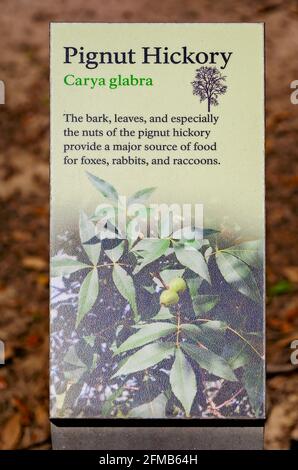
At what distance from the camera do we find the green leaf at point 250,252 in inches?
62.1

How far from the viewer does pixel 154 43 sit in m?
1.58

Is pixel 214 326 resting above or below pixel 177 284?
below

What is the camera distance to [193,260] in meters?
1.58

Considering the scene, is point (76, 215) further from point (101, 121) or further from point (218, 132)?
point (218, 132)

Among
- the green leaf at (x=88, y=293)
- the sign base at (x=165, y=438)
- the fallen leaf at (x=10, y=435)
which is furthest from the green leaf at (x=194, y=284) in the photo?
the fallen leaf at (x=10, y=435)

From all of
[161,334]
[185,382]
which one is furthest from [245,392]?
[161,334]

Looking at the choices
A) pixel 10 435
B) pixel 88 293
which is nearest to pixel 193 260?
pixel 88 293

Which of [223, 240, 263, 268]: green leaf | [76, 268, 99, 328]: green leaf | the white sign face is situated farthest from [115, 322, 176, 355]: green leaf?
[223, 240, 263, 268]: green leaf

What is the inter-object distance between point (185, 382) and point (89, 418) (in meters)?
0.26

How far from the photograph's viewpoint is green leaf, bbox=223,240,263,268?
5.17 ft

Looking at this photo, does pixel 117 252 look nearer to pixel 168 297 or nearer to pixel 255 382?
pixel 168 297

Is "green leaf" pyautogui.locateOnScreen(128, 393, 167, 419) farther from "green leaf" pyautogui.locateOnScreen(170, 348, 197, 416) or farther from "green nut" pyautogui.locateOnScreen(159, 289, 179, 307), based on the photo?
"green nut" pyautogui.locateOnScreen(159, 289, 179, 307)

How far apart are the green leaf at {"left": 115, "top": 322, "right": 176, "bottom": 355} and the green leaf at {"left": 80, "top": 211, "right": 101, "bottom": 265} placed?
0.69 ft

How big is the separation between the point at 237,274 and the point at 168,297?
0.18 metres
